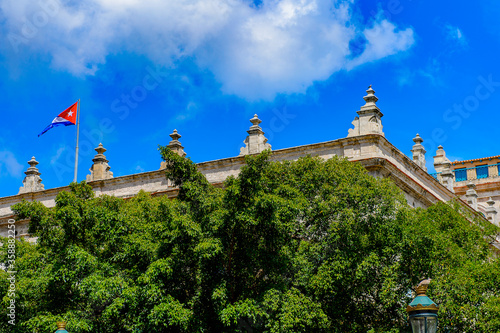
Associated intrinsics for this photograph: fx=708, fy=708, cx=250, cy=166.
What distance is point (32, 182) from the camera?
109ft

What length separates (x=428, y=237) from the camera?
832 inches

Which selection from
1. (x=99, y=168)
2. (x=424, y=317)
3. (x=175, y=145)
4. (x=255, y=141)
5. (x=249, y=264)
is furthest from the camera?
(x=99, y=168)

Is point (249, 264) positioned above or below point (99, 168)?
below

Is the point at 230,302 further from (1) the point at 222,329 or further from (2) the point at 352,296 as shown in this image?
(2) the point at 352,296

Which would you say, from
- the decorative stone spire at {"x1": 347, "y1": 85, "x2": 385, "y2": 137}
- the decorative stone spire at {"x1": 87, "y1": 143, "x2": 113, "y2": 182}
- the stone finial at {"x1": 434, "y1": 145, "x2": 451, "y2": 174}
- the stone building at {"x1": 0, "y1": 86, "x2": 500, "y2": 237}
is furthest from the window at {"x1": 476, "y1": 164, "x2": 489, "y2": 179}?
the decorative stone spire at {"x1": 87, "y1": 143, "x2": 113, "y2": 182}

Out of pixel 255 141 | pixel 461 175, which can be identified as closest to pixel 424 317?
pixel 255 141

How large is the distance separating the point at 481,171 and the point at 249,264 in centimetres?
2939

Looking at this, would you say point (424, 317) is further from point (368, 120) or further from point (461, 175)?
point (461, 175)

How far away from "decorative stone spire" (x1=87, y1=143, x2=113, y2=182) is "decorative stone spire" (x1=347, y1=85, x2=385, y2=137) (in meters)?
11.2

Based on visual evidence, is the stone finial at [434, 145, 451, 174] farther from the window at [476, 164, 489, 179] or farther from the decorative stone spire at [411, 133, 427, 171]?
the decorative stone spire at [411, 133, 427, 171]

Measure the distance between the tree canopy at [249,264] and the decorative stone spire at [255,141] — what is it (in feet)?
17.4

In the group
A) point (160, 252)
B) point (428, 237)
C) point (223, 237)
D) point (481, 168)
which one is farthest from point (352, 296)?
point (481, 168)

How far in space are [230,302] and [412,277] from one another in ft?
18.0

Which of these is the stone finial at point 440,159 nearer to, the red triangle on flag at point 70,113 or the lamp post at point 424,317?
the red triangle on flag at point 70,113
